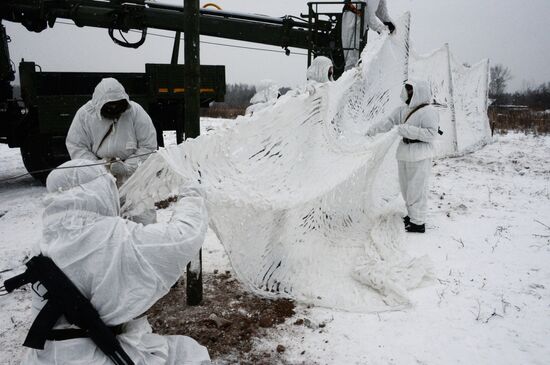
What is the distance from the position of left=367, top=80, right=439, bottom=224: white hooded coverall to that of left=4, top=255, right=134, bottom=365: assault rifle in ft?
12.8

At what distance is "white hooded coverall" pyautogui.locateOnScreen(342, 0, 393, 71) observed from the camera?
600 cm

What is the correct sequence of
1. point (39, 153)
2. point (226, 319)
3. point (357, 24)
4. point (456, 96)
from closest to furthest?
point (226, 319)
point (357, 24)
point (39, 153)
point (456, 96)

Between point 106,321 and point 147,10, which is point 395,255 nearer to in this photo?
point 106,321

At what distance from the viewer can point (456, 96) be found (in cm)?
950

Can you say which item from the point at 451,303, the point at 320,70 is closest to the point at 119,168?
the point at 451,303

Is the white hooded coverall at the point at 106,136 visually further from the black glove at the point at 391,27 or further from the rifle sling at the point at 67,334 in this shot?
the black glove at the point at 391,27

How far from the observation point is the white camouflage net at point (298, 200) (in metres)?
2.54

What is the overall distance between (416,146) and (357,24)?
9.39 feet

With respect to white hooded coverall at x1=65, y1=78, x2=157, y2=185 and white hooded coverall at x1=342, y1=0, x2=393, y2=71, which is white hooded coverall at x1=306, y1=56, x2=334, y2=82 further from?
white hooded coverall at x1=65, y1=78, x2=157, y2=185

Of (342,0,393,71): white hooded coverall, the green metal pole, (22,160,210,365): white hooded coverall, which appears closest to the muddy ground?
the green metal pole

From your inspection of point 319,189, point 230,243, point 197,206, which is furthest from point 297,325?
point 197,206

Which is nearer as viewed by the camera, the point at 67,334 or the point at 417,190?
the point at 67,334

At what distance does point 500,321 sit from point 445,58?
764cm

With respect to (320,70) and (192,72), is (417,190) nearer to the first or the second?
(320,70)
